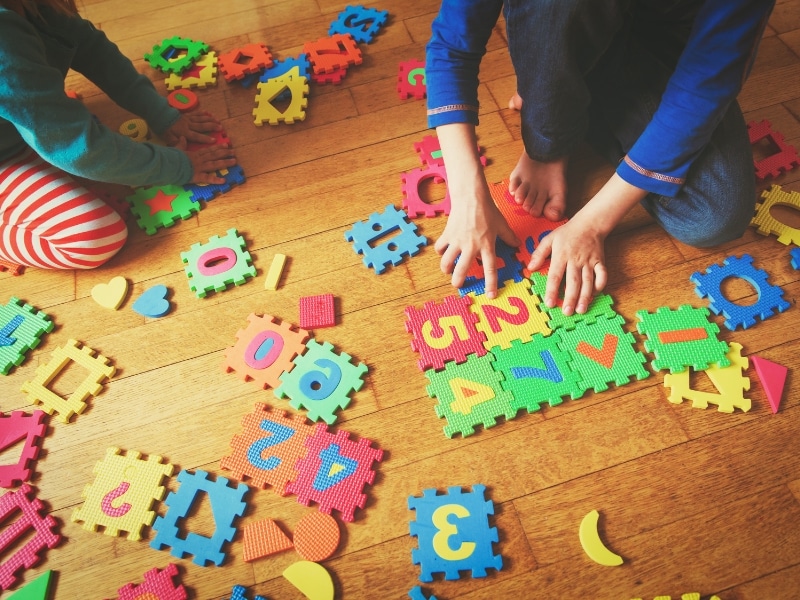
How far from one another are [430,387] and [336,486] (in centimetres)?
23

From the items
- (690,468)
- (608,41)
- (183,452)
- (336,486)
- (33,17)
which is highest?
(33,17)

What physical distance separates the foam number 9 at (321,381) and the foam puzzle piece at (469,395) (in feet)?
0.55

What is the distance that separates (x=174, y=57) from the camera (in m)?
1.59

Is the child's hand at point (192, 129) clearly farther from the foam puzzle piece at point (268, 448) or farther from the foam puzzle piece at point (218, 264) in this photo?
the foam puzzle piece at point (268, 448)

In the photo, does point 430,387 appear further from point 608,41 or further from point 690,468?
point 608,41

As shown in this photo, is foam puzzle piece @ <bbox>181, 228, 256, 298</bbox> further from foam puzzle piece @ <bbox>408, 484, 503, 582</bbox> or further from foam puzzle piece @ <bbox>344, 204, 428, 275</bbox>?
foam puzzle piece @ <bbox>408, 484, 503, 582</bbox>

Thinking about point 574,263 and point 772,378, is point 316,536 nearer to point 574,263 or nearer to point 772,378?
point 574,263

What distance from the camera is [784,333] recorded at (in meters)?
1.06

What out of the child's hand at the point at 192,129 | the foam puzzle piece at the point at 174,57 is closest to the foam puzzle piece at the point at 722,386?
the child's hand at the point at 192,129

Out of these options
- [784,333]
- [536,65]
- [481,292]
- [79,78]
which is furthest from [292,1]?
[784,333]

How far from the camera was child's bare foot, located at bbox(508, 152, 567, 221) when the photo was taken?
1.20m

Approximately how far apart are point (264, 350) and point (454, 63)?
0.64m

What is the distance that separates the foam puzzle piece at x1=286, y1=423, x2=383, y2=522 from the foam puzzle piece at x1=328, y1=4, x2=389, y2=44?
1.07m

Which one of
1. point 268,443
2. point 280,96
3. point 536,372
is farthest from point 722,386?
point 280,96
